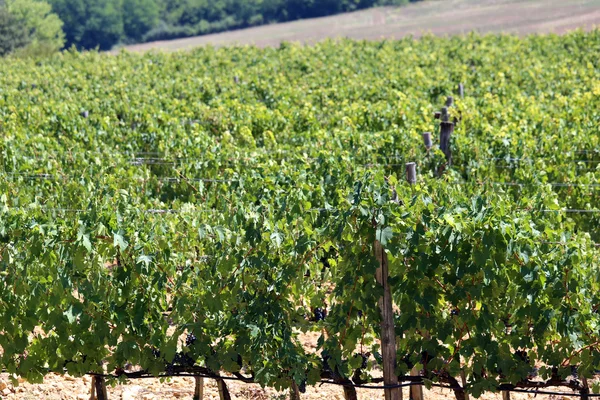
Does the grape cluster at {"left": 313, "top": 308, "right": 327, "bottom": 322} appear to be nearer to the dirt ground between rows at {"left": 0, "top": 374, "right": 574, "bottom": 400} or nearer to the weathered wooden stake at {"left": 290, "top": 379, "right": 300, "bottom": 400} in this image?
the weathered wooden stake at {"left": 290, "top": 379, "right": 300, "bottom": 400}

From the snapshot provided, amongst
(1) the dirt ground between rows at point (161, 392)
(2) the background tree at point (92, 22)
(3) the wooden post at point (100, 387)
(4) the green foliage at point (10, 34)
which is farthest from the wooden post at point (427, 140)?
(2) the background tree at point (92, 22)

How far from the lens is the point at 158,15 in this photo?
74.6m

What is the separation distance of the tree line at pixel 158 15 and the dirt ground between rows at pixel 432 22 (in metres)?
3.61

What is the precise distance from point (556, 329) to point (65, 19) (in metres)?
75.0

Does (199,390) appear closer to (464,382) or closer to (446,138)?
(464,382)

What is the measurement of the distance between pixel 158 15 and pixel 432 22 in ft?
98.8

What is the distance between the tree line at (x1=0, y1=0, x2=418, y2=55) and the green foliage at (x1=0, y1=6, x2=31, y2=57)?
11143mm

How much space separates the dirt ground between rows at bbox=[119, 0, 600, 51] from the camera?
46750 mm

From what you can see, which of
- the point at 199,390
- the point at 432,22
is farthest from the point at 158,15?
the point at 199,390

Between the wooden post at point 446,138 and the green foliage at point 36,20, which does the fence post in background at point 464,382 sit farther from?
the green foliage at point 36,20

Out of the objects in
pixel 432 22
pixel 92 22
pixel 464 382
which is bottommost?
pixel 432 22

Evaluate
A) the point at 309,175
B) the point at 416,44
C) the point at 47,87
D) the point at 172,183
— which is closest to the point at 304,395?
the point at 309,175

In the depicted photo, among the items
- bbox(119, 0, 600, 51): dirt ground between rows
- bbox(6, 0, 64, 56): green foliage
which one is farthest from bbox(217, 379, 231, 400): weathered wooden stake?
bbox(6, 0, 64, 56): green foliage

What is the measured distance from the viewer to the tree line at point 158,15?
6612 cm
